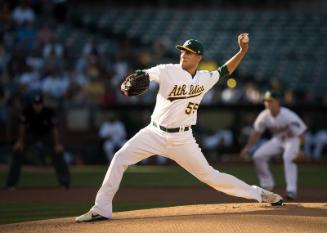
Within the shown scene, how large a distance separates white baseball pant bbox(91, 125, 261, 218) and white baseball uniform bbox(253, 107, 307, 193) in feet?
13.7

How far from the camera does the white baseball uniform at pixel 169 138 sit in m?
8.36

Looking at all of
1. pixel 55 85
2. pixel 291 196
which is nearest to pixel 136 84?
pixel 291 196

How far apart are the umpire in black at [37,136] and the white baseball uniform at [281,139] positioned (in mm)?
3600

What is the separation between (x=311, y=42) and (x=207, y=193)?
1418 centimetres

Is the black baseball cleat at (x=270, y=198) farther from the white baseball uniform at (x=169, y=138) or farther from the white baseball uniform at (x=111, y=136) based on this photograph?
the white baseball uniform at (x=111, y=136)

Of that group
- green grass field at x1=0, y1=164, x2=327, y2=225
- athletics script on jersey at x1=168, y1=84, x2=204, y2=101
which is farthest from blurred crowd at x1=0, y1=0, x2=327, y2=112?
athletics script on jersey at x1=168, y1=84, x2=204, y2=101

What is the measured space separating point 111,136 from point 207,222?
43.0 ft

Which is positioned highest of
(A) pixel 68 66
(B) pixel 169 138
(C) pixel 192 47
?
(C) pixel 192 47

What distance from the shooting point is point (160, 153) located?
860 cm

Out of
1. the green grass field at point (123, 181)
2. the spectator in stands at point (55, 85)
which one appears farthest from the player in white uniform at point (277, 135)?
the spectator in stands at point (55, 85)

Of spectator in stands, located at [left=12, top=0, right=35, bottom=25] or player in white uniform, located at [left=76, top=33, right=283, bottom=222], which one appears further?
spectator in stands, located at [left=12, top=0, right=35, bottom=25]

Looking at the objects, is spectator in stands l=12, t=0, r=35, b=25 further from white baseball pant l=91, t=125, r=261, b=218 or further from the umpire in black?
white baseball pant l=91, t=125, r=261, b=218

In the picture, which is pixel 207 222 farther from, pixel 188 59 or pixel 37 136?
pixel 37 136

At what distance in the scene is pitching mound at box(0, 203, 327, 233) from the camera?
767 centimetres
